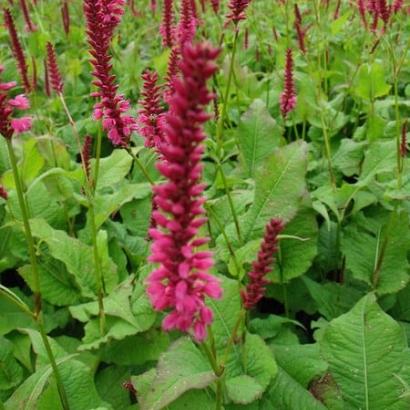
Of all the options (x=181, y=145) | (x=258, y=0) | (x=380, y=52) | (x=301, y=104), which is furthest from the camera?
(x=258, y=0)

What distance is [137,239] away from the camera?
3230mm

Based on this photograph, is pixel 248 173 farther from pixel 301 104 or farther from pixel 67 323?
pixel 67 323

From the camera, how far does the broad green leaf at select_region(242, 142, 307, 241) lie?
259 cm

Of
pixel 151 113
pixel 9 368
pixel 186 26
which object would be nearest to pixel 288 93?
pixel 186 26

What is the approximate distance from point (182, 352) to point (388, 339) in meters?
0.79

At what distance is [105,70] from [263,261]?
901 mm

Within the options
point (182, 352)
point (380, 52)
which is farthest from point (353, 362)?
point (380, 52)

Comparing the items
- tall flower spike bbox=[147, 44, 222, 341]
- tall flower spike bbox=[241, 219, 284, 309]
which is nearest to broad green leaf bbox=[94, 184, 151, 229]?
tall flower spike bbox=[241, 219, 284, 309]

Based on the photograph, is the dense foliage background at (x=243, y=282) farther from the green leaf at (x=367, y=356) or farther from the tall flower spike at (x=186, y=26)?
the tall flower spike at (x=186, y=26)

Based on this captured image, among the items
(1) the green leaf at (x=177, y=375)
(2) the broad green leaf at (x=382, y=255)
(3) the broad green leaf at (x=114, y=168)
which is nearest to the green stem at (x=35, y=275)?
(1) the green leaf at (x=177, y=375)

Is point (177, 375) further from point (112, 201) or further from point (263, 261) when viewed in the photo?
point (112, 201)

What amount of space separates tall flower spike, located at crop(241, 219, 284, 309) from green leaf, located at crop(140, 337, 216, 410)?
0.33m

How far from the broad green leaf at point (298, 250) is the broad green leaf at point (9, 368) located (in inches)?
48.8

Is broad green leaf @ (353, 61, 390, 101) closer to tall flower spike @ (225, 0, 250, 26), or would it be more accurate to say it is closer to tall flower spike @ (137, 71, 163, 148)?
tall flower spike @ (225, 0, 250, 26)
